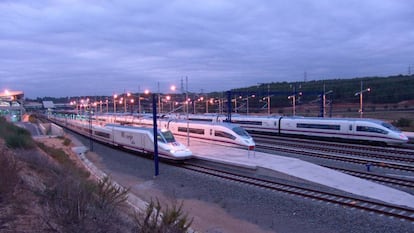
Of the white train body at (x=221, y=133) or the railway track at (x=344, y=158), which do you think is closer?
the railway track at (x=344, y=158)

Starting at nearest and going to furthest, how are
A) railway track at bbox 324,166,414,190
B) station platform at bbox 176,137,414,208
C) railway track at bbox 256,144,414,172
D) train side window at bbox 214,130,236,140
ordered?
station platform at bbox 176,137,414,208 → railway track at bbox 324,166,414,190 → railway track at bbox 256,144,414,172 → train side window at bbox 214,130,236,140

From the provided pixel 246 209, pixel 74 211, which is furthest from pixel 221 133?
pixel 74 211

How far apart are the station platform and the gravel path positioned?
251 cm

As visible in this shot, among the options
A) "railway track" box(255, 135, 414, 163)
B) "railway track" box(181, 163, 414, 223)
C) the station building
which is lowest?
"railway track" box(181, 163, 414, 223)

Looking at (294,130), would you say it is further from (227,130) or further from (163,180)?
(163,180)

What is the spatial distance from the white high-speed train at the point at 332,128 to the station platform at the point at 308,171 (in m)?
10.5

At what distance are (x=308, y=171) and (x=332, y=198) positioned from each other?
15.0 feet

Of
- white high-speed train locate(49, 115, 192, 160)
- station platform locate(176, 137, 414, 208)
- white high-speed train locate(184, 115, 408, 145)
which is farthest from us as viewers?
white high-speed train locate(184, 115, 408, 145)

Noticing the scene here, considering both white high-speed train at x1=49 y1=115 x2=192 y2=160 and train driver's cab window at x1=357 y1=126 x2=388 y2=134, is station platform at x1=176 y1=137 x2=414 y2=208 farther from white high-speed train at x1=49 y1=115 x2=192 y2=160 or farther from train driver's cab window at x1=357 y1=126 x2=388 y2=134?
train driver's cab window at x1=357 y1=126 x2=388 y2=134

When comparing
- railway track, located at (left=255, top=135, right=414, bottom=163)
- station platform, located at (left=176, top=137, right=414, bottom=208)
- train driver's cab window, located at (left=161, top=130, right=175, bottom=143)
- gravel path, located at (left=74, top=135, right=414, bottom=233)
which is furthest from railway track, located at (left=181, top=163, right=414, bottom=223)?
railway track, located at (left=255, top=135, right=414, bottom=163)

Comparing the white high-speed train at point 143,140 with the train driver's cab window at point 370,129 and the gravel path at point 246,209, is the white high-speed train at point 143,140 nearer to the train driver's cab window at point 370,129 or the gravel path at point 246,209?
the gravel path at point 246,209

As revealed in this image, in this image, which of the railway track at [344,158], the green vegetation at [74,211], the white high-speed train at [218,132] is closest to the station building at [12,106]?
the white high-speed train at [218,132]

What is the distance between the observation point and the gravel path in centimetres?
1207

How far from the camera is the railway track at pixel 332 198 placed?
41.9ft
